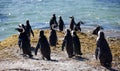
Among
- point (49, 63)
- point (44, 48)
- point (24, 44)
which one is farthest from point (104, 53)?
point (24, 44)

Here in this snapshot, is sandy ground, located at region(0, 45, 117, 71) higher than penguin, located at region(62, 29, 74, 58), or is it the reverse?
penguin, located at region(62, 29, 74, 58)

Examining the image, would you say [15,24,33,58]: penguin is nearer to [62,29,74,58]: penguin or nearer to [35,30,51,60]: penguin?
[35,30,51,60]: penguin

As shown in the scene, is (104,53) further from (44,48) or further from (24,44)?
(24,44)

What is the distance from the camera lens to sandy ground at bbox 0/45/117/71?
1808cm

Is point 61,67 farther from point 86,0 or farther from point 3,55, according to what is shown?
point 86,0

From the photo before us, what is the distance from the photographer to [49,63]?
19.1m

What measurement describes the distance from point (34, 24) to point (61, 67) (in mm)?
33282

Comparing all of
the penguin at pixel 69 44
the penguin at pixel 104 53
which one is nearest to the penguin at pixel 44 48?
the penguin at pixel 69 44

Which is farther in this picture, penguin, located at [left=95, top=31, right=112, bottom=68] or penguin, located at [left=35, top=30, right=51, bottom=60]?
penguin, located at [left=35, top=30, right=51, bottom=60]

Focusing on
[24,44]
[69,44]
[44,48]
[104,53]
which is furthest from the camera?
[69,44]

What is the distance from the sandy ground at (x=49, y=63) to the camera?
59.3ft

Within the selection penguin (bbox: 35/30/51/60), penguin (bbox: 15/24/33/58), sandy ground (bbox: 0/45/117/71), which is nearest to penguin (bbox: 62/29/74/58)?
sandy ground (bbox: 0/45/117/71)

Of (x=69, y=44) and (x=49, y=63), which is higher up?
(x=69, y=44)

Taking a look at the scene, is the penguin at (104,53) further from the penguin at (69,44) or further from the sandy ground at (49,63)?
the penguin at (69,44)
